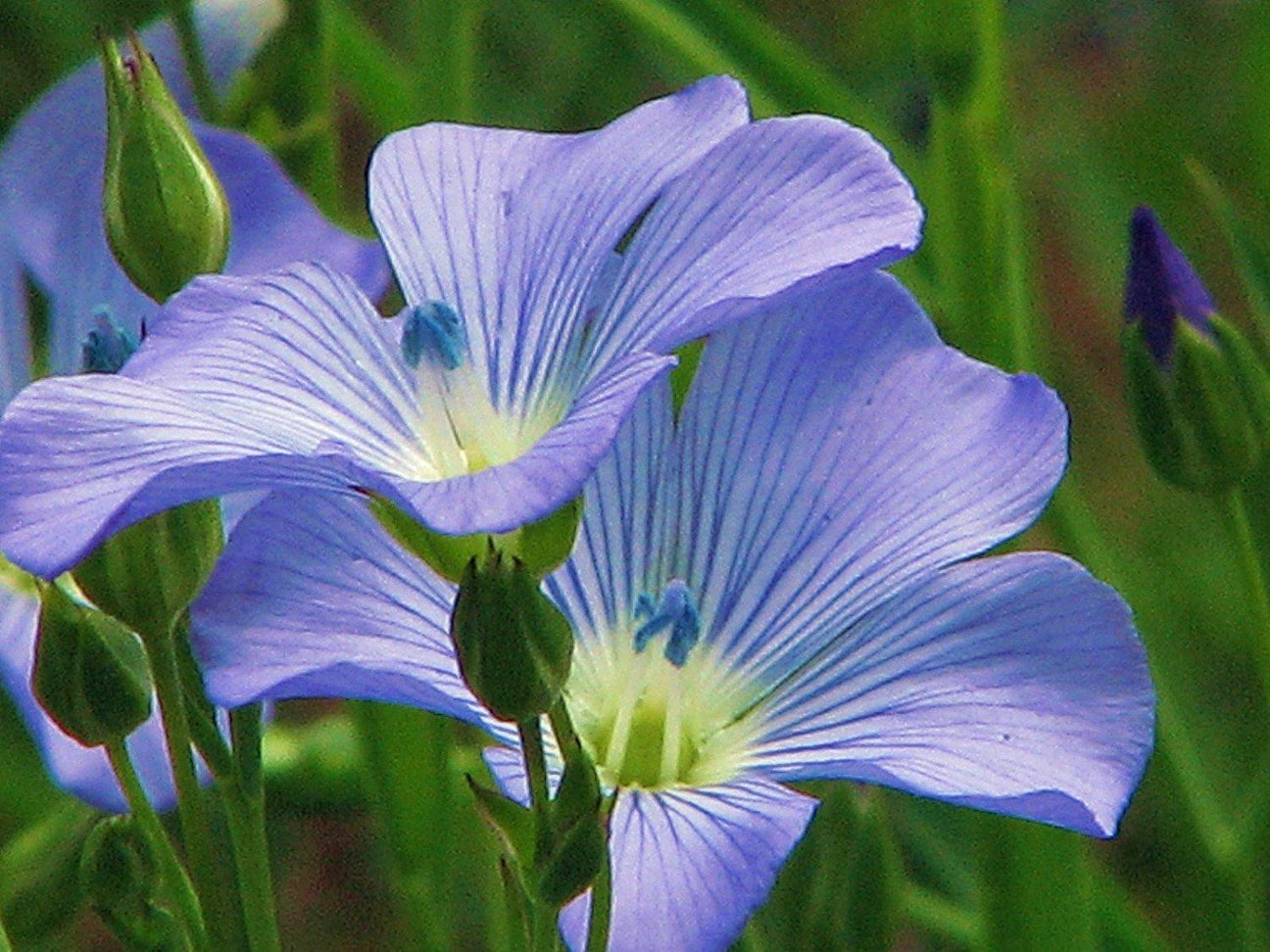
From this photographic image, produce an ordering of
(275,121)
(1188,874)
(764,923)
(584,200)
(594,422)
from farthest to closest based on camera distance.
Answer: (1188,874) < (275,121) < (764,923) < (584,200) < (594,422)

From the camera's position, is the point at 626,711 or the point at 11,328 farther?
the point at 11,328

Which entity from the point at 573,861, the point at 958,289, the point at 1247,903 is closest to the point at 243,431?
the point at 573,861

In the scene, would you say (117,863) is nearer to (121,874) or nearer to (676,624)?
(121,874)

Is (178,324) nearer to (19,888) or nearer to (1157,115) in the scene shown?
(19,888)

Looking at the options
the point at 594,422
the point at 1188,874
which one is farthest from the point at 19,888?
the point at 1188,874

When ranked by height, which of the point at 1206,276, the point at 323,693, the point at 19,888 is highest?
the point at 1206,276

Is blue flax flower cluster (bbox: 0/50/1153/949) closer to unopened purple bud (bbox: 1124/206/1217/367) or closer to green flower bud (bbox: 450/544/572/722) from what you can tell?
green flower bud (bbox: 450/544/572/722)
